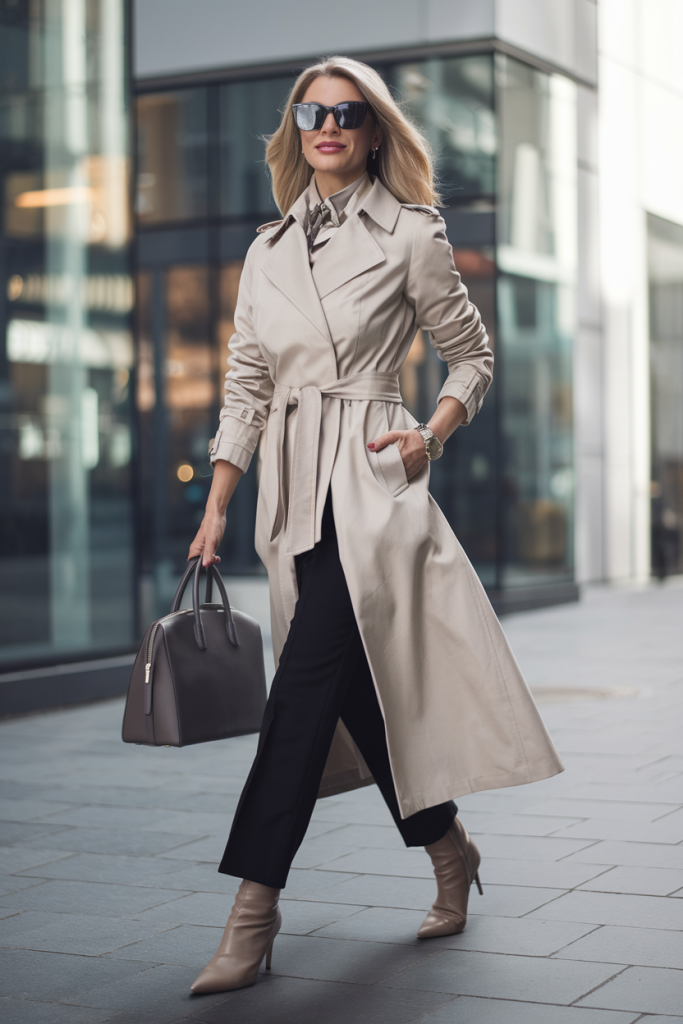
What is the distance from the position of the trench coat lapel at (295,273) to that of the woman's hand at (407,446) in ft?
0.84

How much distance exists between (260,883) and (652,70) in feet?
60.8

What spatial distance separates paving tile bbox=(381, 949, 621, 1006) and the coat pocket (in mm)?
1078

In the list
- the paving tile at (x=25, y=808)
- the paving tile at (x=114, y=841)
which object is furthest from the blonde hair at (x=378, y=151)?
the paving tile at (x=25, y=808)

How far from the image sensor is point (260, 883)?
10.1ft

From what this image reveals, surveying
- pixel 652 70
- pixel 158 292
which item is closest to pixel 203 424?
pixel 158 292

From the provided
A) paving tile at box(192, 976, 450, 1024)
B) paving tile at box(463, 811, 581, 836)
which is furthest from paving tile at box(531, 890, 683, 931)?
paving tile at box(463, 811, 581, 836)

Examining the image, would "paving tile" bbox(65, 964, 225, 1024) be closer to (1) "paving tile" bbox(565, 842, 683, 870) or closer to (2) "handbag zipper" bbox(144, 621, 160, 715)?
(2) "handbag zipper" bbox(144, 621, 160, 715)

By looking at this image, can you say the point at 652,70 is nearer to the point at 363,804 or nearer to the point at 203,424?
the point at 203,424

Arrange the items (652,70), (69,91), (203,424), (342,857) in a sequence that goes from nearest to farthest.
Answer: (342,857) < (69,91) < (203,424) < (652,70)

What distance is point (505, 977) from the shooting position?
311cm

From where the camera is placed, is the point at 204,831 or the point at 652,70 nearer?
the point at 204,831

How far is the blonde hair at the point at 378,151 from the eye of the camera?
3.30 meters

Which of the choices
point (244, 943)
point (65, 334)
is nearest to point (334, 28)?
point (65, 334)

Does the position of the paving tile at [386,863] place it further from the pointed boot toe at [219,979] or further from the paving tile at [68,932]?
the pointed boot toe at [219,979]
